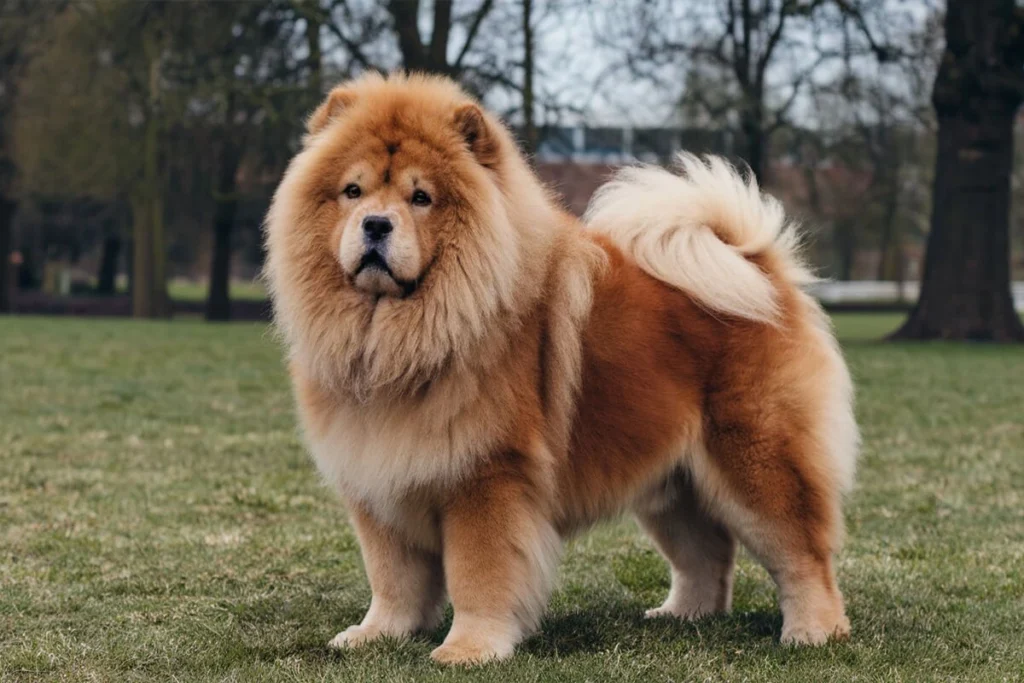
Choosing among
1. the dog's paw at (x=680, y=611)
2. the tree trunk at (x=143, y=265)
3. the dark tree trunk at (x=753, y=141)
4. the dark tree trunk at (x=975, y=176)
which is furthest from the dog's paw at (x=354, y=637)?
the tree trunk at (x=143, y=265)

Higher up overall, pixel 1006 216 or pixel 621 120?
pixel 621 120

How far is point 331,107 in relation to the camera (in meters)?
3.67

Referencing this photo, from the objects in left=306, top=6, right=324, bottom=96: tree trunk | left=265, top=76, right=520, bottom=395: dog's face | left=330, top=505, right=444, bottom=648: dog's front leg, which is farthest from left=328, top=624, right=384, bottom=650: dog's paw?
left=306, top=6, right=324, bottom=96: tree trunk

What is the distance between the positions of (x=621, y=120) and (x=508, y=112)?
423cm

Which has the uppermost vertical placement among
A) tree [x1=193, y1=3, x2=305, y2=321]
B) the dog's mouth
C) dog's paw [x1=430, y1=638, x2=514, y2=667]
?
tree [x1=193, y1=3, x2=305, y2=321]

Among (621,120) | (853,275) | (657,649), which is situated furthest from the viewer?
(853,275)

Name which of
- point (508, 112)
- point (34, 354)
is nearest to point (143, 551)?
point (34, 354)

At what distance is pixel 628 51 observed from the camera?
58.1 ft

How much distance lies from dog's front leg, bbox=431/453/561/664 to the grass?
110 millimetres

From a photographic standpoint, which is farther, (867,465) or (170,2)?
(170,2)

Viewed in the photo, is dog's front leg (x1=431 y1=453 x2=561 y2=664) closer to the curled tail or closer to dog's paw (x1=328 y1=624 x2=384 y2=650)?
dog's paw (x1=328 y1=624 x2=384 y2=650)

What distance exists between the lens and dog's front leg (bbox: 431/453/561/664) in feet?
11.1

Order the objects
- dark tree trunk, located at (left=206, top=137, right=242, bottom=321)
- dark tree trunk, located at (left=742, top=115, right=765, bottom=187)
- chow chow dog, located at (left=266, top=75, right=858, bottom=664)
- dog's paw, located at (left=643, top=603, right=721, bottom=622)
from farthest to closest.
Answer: dark tree trunk, located at (left=206, top=137, right=242, bottom=321)
dark tree trunk, located at (left=742, top=115, right=765, bottom=187)
dog's paw, located at (left=643, top=603, right=721, bottom=622)
chow chow dog, located at (left=266, top=75, right=858, bottom=664)

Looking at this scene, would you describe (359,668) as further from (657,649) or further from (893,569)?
(893,569)
